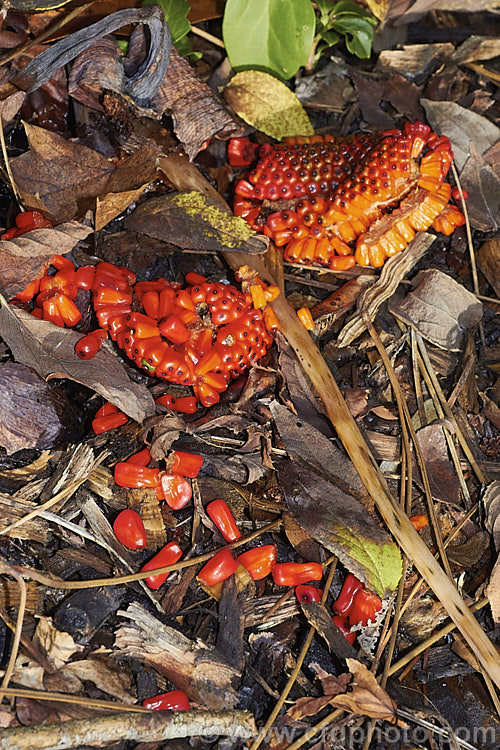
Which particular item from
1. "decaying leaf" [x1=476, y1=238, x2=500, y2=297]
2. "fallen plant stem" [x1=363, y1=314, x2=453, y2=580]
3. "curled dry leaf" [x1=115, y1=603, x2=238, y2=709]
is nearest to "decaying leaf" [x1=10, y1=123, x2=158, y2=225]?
"fallen plant stem" [x1=363, y1=314, x2=453, y2=580]

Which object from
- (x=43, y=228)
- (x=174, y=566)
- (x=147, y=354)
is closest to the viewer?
(x=174, y=566)

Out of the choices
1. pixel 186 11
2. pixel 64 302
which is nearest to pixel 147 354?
pixel 64 302

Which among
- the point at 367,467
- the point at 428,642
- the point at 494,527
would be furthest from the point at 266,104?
the point at 428,642

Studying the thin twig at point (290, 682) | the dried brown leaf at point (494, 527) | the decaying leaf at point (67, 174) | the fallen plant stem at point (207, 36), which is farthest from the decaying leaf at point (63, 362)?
the fallen plant stem at point (207, 36)

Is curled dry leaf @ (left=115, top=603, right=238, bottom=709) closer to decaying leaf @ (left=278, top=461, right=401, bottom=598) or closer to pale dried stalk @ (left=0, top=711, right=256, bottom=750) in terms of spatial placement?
pale dried stalk @ (left=0, top=711, right=256, bottom=750)

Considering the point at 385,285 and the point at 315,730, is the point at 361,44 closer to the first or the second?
the point at 385,285

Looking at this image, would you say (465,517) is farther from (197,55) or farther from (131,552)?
(197,55)

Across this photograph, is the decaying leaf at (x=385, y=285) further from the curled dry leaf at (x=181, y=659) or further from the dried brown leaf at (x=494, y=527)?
the curled dry leaf at (x=181, y=659)
